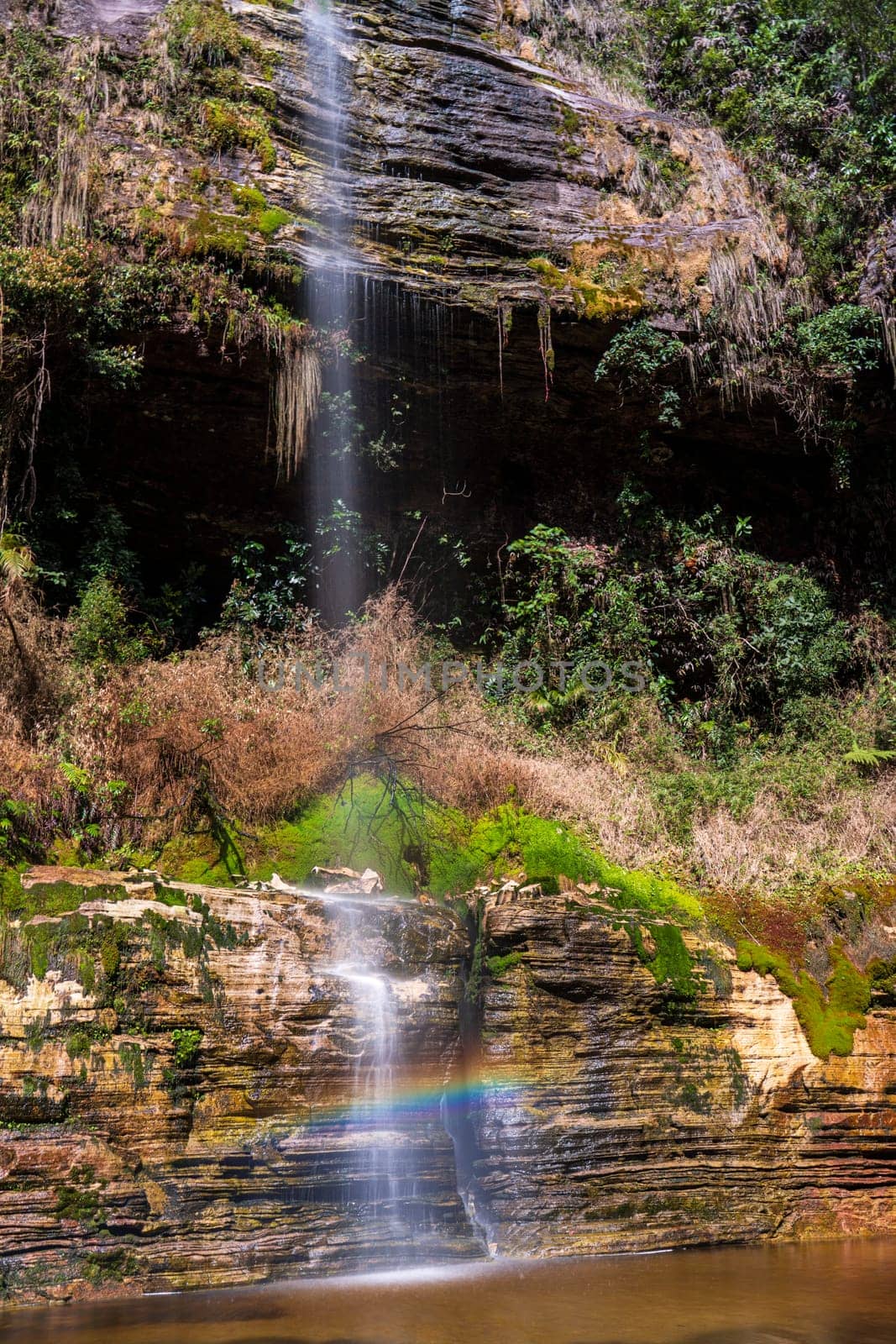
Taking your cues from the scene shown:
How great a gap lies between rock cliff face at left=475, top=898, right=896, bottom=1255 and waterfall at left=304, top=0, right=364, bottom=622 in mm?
6044

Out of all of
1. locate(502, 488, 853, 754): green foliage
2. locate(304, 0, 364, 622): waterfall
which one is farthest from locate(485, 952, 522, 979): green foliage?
locate(304, 0, 364, 622): waterfall

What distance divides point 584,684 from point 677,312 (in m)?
4.75

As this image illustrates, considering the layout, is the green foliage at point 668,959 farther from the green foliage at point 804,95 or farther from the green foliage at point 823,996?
the green foliage at point 804,95

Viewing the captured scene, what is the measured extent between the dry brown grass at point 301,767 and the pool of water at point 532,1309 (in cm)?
315

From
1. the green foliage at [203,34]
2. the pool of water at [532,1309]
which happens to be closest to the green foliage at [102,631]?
the pool of water at [532,1309]

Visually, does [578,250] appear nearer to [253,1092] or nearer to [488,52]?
[488,52]

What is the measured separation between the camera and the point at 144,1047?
19.0 feet

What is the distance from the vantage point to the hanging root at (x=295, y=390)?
10.7 metres

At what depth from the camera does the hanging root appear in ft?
35.0

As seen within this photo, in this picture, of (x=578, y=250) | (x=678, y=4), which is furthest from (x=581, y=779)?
(x=678, y=4)

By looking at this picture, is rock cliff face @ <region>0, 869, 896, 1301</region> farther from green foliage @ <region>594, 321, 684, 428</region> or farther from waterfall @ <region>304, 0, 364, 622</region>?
green foliage @ <region>594, 321, 684, 428</region>

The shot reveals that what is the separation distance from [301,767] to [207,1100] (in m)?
2.99

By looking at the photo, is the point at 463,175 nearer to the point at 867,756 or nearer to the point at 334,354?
the point at 334,354

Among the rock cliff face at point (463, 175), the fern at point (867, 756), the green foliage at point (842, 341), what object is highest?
the rock cliff face at point (463, 175)
